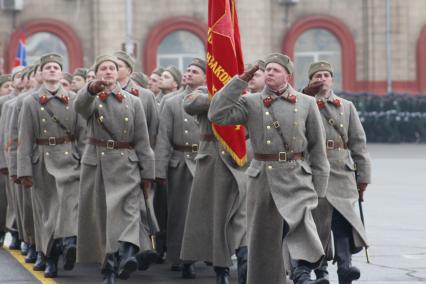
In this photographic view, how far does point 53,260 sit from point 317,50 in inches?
1178

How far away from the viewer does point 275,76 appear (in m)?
10.9

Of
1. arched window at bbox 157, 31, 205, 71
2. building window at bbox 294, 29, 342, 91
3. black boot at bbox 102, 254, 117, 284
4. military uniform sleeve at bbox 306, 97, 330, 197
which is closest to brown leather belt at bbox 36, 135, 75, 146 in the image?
black boot at bbox 102, 254, 117, 284

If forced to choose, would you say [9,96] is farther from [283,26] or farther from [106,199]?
[283,26]

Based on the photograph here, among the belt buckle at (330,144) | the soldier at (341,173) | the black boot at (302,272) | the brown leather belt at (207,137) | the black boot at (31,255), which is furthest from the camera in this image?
the black boot at (31,255)

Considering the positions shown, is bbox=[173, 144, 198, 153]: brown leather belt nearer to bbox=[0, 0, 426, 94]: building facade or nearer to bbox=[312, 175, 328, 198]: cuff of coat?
bbox=[312, 175, 328, 198]: cuff of coat

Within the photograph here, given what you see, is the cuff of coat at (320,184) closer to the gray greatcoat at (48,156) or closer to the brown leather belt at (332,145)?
the brown leather belt at (332,145)

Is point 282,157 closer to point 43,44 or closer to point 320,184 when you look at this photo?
point 320,184

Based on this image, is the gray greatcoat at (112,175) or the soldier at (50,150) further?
the soldier at (50,150)

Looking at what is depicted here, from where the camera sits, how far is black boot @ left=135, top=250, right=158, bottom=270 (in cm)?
1284

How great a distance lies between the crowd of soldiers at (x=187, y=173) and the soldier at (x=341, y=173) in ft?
0.04

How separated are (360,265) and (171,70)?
296 centimetres

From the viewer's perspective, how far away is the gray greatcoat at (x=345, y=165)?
1161 cm

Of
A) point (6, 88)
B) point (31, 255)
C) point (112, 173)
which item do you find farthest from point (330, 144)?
point (6, 88)

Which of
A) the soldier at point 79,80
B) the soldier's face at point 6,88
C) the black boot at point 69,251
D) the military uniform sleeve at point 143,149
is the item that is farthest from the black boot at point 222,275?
the soldier's face at point 6,88
